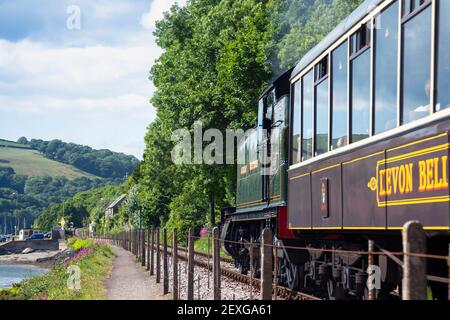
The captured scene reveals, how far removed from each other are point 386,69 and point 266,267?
278cm

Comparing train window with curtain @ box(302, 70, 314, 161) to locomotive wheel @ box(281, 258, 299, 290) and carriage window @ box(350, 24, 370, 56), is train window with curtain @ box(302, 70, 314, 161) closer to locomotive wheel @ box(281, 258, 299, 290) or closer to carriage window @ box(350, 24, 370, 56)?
carriage window @ box(350, 24, 370, 56)

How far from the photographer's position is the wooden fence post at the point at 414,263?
4.79 m

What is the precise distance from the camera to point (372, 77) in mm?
9078

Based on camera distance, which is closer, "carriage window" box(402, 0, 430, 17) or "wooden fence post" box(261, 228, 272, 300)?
"carriage window" box(402, 0, 430, 17)

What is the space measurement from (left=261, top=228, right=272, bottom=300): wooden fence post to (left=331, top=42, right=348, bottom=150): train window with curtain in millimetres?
2479

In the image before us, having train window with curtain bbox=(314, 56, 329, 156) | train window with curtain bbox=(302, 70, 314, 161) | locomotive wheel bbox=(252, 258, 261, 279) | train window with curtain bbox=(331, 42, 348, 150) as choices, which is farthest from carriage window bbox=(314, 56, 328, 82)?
locomotive wheel bbox=(252, 258, 261, 279)

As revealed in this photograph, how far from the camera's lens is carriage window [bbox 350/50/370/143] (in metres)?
9.30

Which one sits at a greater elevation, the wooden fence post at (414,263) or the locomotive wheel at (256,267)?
the wooden fence post at (414,263)

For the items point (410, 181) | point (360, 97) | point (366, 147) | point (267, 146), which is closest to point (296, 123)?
point (267, 146)

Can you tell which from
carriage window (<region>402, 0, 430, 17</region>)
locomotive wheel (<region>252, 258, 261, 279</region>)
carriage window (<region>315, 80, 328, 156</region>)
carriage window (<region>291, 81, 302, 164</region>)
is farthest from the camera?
locomotive wheel (<region>252, 258, 261, 279</region>)

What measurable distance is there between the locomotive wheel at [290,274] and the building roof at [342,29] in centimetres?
398

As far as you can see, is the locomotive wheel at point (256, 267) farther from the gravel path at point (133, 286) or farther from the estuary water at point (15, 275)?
the estuary water at point (15, 275)

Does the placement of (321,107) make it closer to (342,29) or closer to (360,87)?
(342,29)

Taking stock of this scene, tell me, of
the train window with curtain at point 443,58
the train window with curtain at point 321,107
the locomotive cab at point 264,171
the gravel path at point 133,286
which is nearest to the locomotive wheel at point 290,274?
the locomotive cab at point 264,171
